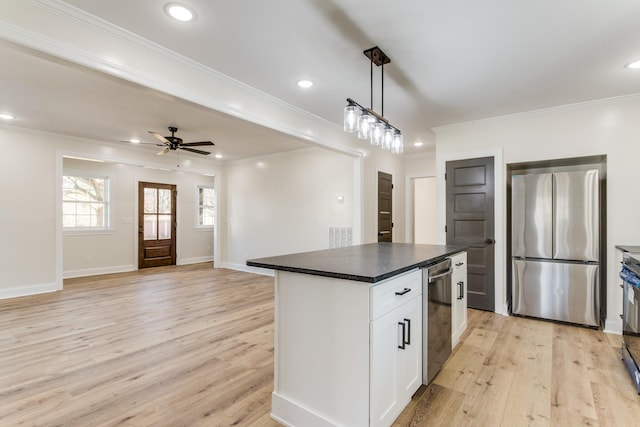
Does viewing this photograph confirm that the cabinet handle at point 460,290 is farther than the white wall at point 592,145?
No

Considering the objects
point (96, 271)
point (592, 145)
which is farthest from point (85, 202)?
point (592, 145)

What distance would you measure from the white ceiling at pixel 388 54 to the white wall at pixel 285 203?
1898 mm

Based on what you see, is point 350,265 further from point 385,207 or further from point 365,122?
point 385,207

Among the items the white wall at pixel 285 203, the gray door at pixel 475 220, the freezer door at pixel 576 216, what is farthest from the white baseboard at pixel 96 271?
the freezer door at pixel 576 216

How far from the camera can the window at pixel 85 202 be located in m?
6.57

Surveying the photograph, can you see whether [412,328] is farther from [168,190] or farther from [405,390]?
[168,190]

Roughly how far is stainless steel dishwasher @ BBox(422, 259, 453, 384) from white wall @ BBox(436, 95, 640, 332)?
80.5 inches

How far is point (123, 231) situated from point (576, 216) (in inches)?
326

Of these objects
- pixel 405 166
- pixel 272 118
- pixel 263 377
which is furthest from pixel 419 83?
pixel 405 166

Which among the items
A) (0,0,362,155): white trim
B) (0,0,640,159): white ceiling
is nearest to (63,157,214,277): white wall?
(0,0,640,159): white ceiling

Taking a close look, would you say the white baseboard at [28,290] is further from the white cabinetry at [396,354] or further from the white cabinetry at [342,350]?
the white cabinetry at [396,354]

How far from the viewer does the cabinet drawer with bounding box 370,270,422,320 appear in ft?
5.45

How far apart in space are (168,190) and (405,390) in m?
7.73

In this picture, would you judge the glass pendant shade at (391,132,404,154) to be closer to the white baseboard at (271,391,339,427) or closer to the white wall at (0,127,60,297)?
the white baseboard at (271,391,339,427)
